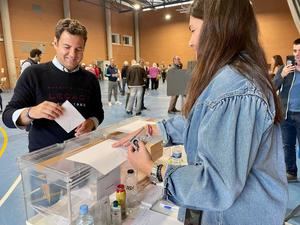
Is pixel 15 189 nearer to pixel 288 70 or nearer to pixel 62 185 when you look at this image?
pixel 62 185

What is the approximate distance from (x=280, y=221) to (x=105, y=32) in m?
18.6

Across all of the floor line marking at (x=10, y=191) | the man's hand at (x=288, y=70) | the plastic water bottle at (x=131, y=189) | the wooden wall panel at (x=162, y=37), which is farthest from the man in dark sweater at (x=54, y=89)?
the wooden wall panel at (x=162, y=37)

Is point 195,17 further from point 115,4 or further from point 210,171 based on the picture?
point 115,4

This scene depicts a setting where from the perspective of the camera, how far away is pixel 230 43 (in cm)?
66

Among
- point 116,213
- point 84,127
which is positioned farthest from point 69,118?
point 116,213

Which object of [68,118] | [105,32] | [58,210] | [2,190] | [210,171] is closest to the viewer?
[210,171]

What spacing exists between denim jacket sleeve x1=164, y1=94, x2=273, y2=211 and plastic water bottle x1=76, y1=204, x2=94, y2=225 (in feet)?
1.65

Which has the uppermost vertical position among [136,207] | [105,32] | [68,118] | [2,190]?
[105,32]

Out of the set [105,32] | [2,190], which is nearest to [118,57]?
[105,32]

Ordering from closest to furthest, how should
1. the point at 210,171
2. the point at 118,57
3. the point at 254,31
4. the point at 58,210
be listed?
the point at 210,171, the point at 254,31, the point at 58,210, the point at 118,57

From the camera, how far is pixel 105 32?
17891 mm

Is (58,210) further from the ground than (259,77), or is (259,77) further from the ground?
(259,77)

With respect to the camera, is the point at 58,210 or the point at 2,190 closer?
the point at 58,210

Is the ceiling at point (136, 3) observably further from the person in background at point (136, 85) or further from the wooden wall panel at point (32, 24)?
the person in background at point (136, 85)
